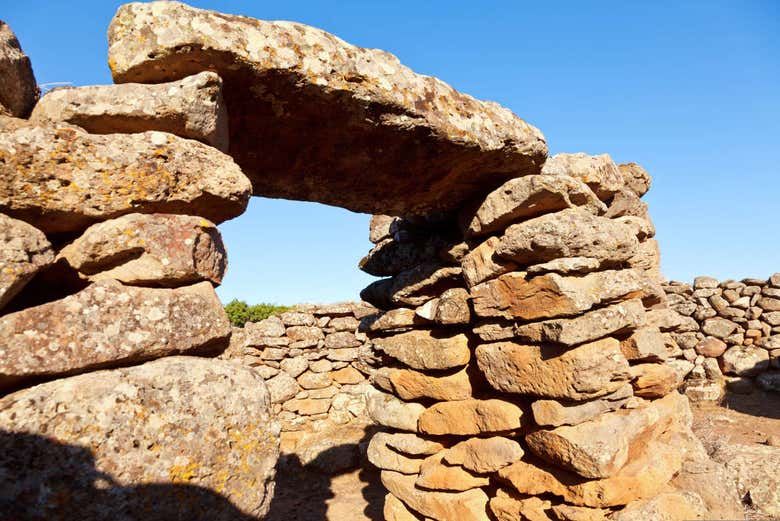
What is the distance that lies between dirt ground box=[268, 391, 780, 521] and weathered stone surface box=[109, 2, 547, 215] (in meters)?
3.73

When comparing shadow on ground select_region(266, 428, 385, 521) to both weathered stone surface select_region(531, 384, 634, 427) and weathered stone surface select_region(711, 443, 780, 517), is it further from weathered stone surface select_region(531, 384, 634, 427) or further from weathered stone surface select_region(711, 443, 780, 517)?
weathered stone surface select_region(711, 443, 780, 517)

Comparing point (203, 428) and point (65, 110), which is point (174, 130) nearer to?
point (65, 110)

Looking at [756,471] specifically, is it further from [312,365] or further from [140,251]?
[312,365]

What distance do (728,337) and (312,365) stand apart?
835 cm

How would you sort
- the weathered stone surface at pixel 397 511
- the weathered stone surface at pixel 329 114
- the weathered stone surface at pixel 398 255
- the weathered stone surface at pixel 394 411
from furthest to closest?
1. the weathered stone surface at pixel 398 255
2. the weathered stone surface at pixel 394 411
3. the weathered stone surface at pixel 397 511
4. the weathered stone surface at pixel 329 114

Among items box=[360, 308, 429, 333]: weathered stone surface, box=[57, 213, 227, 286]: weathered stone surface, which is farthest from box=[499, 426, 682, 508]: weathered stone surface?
box=[57, 213, 227, 286]: weathered stone surface

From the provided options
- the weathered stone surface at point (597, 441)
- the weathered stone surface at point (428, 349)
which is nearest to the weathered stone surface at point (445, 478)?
the weathered stone surface at point (597, 441)

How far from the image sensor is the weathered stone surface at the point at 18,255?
161cm

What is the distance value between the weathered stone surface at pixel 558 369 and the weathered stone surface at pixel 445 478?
811 millimetres

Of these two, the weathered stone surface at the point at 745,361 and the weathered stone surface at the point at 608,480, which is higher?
the weathered stone surface at the point at 745,361

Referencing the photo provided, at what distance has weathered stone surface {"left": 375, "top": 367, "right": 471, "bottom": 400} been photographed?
3.88m

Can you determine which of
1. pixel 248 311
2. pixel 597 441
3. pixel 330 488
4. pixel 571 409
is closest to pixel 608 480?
pixel 597 441

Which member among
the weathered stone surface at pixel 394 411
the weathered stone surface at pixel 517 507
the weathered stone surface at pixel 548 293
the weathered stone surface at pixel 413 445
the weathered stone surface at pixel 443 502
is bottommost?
the weathered stone surface at pixel 443 502

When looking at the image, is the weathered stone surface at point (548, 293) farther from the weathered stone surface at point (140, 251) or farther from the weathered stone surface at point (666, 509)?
the weathered stone surface at point (140, 251)
